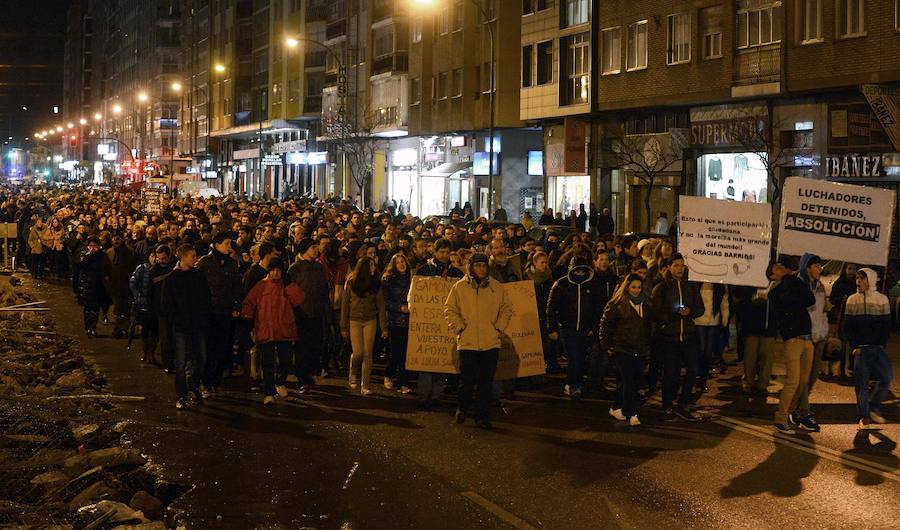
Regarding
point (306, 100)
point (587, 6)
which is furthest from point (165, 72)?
point (587, 6)

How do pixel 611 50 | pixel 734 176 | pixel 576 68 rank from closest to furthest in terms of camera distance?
pixel 734 176, pixel 611 50, pixel 576 68

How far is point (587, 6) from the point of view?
145ft

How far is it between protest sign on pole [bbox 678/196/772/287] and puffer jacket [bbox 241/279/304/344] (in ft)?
→ 15.0

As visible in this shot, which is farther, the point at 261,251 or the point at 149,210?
the point at 149,210

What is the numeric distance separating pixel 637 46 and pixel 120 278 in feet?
79.9

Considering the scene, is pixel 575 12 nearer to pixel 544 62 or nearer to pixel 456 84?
pixel 544 62

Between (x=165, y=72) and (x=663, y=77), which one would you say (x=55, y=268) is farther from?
(x=165, y=72)

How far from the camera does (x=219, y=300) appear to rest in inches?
563

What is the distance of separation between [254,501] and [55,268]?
26.8m

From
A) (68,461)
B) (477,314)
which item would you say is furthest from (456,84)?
(68,461)

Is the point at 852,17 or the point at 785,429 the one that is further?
the point at 852,17

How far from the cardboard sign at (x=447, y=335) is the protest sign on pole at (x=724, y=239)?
195 centimetres

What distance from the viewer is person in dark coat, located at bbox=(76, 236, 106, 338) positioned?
2072 centimetres

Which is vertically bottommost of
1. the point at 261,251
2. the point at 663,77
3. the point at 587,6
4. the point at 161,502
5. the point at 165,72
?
the point at 161,502
